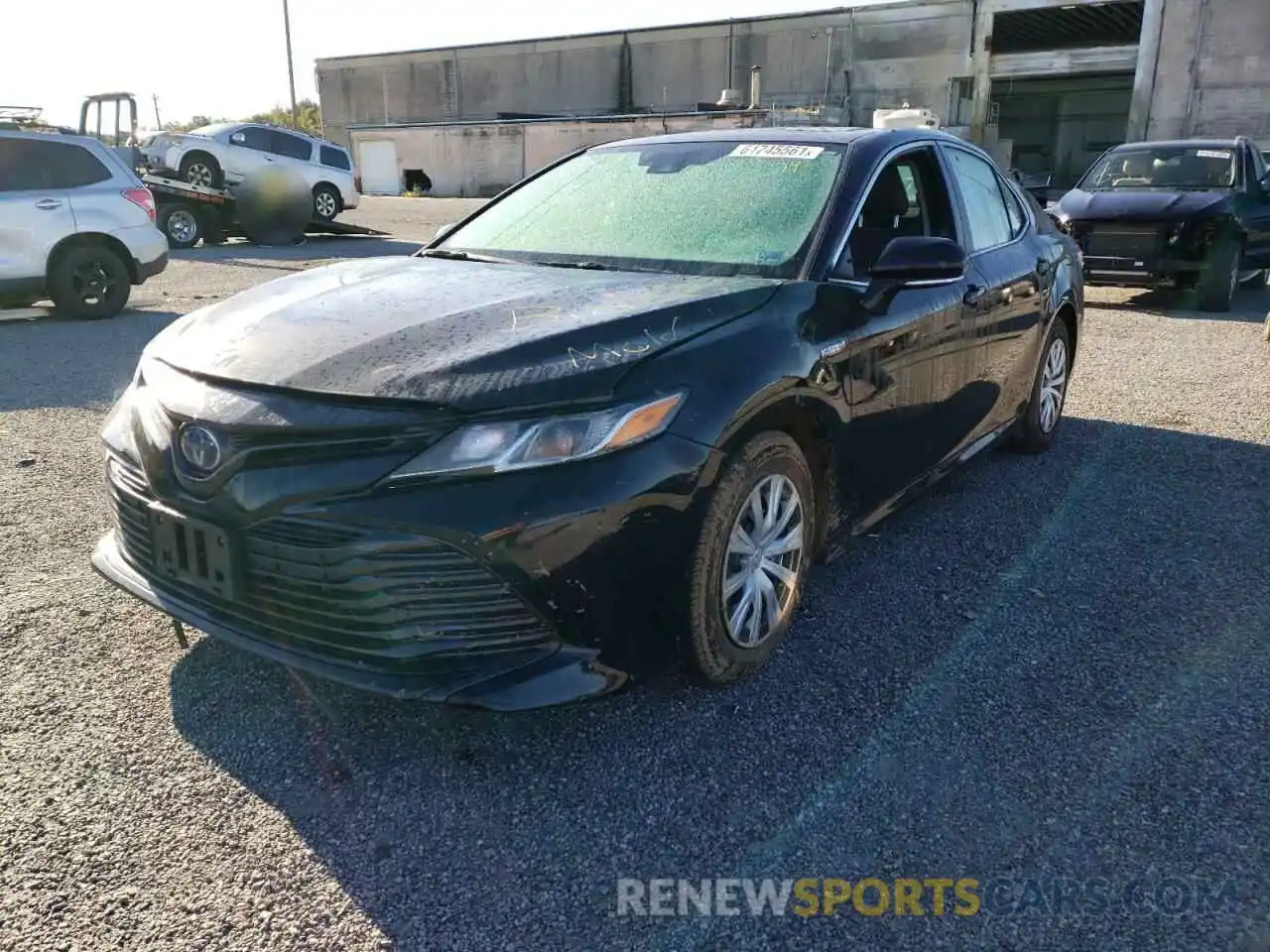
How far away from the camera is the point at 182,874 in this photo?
7.12ft

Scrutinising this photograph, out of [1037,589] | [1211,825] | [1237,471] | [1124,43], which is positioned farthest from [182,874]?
[1124,43]

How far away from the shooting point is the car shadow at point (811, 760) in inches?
86.7

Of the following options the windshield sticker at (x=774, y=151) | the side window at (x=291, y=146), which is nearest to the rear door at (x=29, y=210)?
the windshield sticker at (x=774, y=151)

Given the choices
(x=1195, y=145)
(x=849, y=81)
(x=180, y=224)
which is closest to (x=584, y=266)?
(x=1195, y=145)

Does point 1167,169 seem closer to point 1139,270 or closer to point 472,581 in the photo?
point 1139,270

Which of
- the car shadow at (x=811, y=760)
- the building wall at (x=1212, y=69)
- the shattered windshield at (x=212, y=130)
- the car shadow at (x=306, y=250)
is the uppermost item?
the building wall at (x=1212, y=69)

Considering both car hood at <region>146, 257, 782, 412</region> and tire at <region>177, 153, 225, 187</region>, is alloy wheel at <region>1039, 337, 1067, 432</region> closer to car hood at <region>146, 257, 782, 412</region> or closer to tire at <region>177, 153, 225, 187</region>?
car hood at <region>146, 257, 782, 412</region>

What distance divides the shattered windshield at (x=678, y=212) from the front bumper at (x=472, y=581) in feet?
3.54

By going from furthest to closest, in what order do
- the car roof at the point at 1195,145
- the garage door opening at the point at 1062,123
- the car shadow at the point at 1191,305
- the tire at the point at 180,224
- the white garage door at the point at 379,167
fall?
1. the white garage door at the point at 379,167
2. the garage door opening at the point at 1062,123
3. the tire at the point at 180,224
4. the car roof at the point at 1195,145
5. the car shadow at the point at 1191,305

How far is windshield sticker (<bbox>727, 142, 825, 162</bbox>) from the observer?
11.8 feet

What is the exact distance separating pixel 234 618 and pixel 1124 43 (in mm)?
40832

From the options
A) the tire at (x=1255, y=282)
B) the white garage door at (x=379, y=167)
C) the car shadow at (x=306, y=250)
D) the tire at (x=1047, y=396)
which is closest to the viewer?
the tire at (x=1047, y=396)

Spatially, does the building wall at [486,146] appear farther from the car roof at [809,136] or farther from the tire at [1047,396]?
the car roof at [809,136]

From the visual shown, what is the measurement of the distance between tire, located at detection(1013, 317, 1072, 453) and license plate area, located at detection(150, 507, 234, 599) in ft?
13.2
